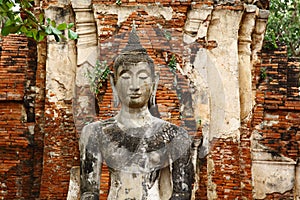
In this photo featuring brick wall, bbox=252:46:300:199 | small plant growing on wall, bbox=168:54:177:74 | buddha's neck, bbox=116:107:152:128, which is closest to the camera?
buddha's neck, bbox=116:107:152:128

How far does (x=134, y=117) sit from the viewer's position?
15.7 ft

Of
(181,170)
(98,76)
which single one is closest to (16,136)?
(98,76)

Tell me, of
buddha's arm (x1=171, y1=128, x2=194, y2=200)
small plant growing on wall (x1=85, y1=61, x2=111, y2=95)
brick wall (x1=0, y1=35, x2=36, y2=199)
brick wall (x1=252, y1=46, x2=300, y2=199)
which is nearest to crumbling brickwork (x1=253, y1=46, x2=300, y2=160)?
brick wall (x1=252, y1=46, x2=300, y2=199)

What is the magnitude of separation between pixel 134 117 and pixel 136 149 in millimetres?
268

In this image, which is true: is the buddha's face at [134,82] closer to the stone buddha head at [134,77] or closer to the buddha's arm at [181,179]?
the stone buddha head at [134,77]

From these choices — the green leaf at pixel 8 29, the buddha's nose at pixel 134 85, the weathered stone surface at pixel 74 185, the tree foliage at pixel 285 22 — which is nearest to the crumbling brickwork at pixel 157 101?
the weathered stone surface at pixel 74 185

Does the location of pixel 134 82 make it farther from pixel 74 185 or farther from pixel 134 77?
pixel 74 185

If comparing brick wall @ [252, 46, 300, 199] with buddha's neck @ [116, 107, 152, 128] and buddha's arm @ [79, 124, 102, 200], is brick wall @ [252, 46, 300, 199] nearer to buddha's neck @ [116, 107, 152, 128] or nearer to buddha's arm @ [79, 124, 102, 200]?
buddha's neck @ [116, 107, 152, 128]

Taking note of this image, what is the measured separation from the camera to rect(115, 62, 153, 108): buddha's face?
4.66 m

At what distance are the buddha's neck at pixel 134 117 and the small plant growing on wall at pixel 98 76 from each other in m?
2.59

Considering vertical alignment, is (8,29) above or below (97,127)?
above

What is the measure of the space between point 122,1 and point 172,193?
342cm

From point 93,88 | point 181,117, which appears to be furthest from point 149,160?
point 93,88

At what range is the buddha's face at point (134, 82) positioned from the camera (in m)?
4.66
